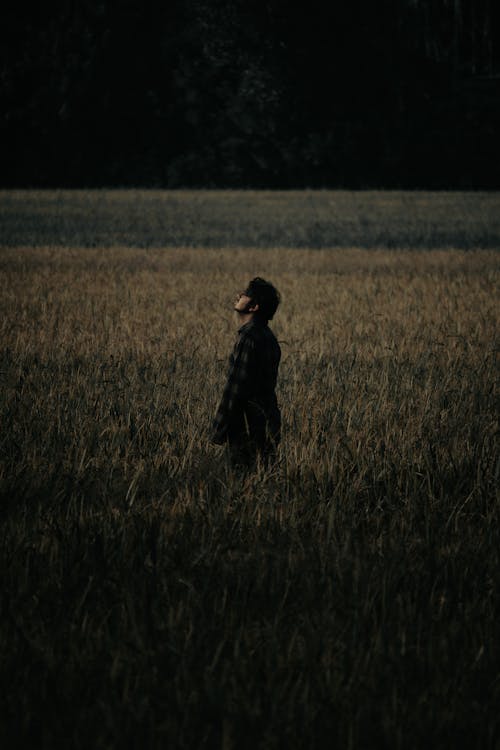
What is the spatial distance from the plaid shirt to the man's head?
0.06 m

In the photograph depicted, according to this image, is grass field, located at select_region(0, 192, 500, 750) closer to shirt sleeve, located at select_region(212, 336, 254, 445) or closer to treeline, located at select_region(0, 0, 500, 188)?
shirt sleeve, located at select_region(212, 336, 254, 445)

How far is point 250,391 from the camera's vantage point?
411 centimetres

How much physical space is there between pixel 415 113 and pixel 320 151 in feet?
38.4

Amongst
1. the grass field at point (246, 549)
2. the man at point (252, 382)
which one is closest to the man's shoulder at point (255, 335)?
the man at point (252, 382)

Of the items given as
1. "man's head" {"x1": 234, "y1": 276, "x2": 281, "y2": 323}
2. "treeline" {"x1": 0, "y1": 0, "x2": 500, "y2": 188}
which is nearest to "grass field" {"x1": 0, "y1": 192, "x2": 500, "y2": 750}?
"man's head" {"x1": 234, "y1": 276, "x2": 281, "y2": 323}

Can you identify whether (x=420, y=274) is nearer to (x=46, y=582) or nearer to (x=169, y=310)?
(x=169, y=310)

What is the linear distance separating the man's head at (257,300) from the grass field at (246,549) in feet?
2.36

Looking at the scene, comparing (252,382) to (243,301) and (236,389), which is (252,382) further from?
(243,301)

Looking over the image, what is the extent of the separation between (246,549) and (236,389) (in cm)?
80

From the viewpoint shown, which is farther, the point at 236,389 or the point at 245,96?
the point at 245,96

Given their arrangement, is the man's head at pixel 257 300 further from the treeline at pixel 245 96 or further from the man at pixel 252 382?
the treeline at pixel 245 96

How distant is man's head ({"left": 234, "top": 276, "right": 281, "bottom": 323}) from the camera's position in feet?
13.3

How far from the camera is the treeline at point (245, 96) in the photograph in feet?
258

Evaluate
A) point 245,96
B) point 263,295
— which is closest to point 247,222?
point 263,295
